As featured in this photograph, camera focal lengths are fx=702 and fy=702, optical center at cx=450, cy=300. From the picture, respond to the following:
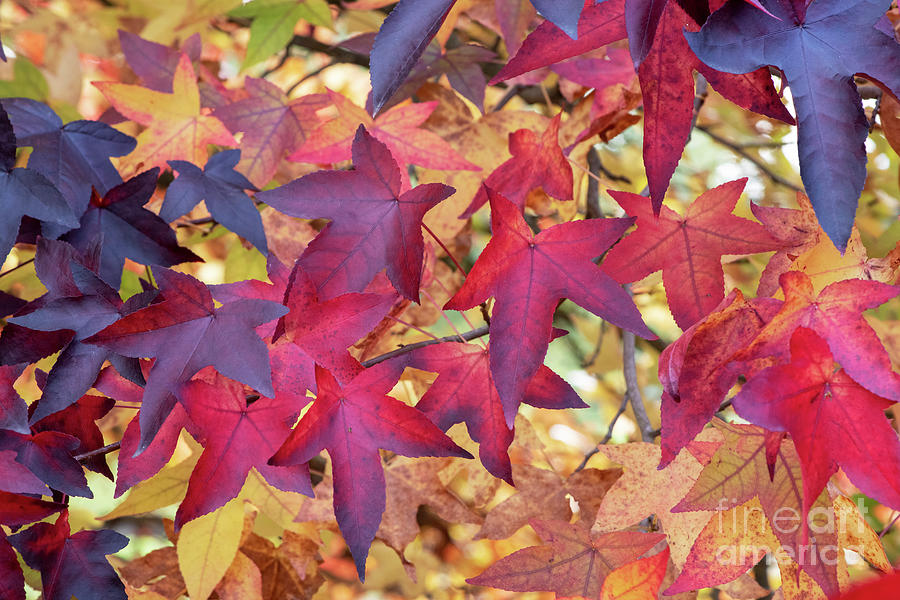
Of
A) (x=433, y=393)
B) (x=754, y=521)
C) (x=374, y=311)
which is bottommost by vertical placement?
(x=754, y=521)

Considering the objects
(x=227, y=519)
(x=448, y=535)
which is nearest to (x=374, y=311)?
(x=227, y=519)

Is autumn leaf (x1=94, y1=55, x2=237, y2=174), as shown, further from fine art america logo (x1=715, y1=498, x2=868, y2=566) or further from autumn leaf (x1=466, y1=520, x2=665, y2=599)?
fine art america logo (x1=715, y1=498, x2=868, y2=566)

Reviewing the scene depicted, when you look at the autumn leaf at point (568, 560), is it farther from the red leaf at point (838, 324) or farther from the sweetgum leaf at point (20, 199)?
the sweetgum leaf at point (20, 199)

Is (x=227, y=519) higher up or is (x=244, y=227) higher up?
(x=244, y=227)

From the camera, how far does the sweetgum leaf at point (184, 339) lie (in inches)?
21.1

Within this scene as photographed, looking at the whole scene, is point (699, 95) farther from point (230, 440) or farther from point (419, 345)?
point (230, 440)

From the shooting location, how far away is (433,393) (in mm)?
660

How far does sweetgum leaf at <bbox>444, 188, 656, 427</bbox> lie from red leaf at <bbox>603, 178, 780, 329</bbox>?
2.9 inches

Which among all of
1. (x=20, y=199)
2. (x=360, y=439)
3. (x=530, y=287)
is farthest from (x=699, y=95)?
(x=20, y=199)

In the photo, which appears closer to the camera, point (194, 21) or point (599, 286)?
point (599, 286)

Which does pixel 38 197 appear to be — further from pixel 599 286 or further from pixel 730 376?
pixel 730 376

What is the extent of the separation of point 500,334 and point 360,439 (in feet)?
0.50

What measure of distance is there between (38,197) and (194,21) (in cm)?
78

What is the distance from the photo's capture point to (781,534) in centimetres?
61
